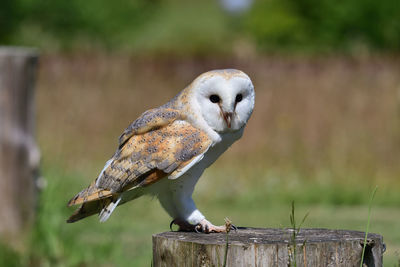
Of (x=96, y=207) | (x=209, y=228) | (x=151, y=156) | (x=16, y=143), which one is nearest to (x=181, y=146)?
(x=151, y=156)

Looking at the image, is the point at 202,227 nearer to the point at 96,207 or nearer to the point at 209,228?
the point at 209,228

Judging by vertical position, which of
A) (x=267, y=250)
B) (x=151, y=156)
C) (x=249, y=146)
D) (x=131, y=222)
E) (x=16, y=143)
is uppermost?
(x=249, y=146)

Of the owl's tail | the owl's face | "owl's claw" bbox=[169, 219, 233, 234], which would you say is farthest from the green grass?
the owl's face

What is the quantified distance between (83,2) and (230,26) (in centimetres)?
1722

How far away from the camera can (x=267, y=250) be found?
2.66 meters

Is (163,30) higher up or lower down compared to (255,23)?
higher up

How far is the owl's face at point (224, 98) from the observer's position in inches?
113

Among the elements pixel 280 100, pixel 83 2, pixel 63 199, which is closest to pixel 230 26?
A: pixel 83 2

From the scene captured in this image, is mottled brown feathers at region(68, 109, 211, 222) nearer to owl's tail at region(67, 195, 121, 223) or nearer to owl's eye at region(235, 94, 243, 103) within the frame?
owl's tail at region(67, 195, 121, 223)

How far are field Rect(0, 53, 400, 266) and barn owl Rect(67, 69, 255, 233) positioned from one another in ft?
10.2

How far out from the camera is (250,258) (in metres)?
2.65

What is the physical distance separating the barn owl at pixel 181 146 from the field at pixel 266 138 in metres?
3.10

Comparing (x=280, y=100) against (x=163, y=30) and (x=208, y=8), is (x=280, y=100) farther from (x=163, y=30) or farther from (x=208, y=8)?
(x=208, y=8)

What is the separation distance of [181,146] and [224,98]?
278 millimetres
